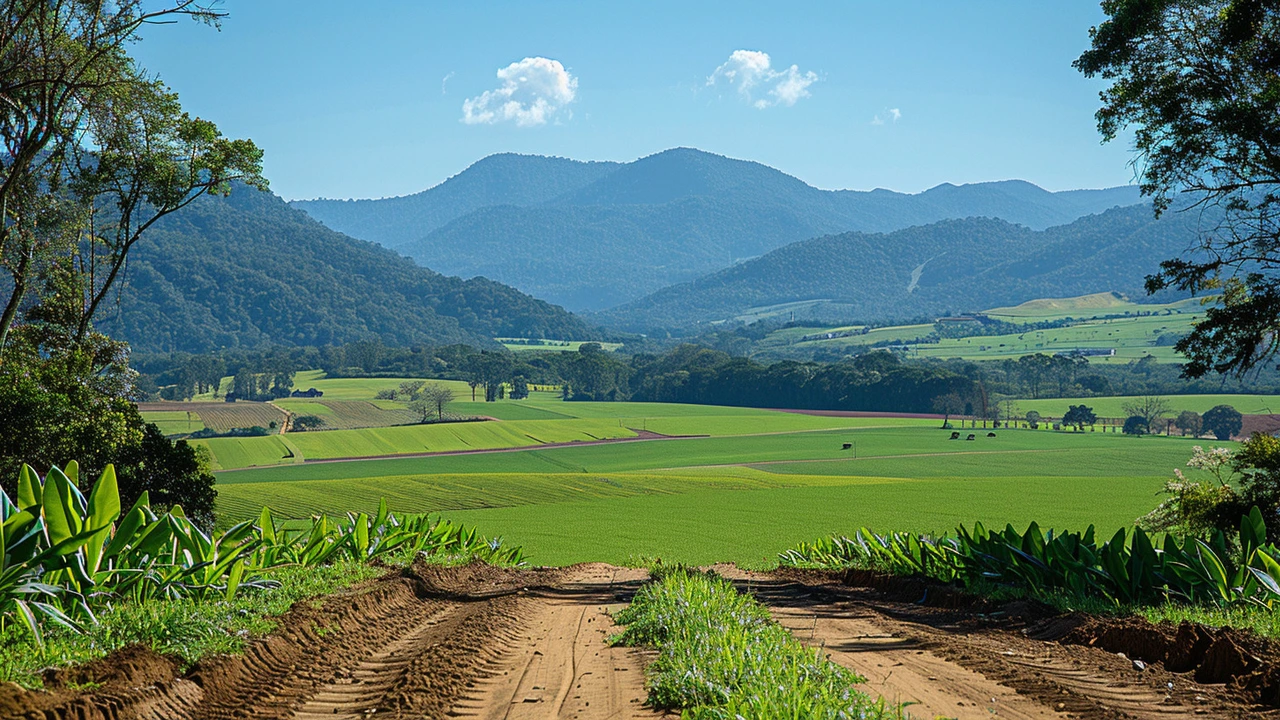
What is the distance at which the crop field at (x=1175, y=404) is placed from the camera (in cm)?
8981

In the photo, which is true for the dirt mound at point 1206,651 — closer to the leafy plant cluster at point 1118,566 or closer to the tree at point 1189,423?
the leafy plant cluster at point 1118,566

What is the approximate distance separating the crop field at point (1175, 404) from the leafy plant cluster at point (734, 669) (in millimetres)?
93585

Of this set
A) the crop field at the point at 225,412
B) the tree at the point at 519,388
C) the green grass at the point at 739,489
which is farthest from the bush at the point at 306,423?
the tree at the point at 519,388

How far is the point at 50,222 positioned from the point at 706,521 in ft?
80.4

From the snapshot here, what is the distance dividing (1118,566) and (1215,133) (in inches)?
437

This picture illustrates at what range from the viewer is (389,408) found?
4456 inches

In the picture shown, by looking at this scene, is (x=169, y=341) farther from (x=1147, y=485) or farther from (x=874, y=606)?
(x=874, y=606)

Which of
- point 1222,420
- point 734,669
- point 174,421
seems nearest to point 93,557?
point 734,669

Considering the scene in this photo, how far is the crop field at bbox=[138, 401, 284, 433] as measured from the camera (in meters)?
94.1

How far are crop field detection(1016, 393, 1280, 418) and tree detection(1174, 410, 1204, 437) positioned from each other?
7.31ft

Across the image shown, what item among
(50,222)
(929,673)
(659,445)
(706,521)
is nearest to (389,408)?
(659,445)

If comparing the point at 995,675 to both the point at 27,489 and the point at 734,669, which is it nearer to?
the point at 734,669

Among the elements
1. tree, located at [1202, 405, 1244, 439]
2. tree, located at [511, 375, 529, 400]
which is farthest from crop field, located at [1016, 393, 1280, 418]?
tree, located at [511, 375, 529, 400]

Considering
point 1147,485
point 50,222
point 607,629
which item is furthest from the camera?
point 1147,485
